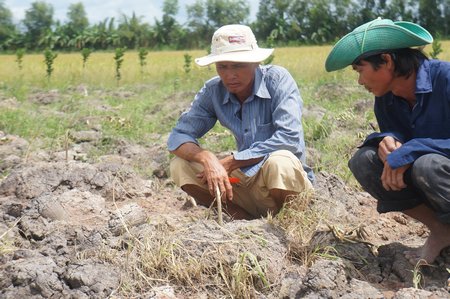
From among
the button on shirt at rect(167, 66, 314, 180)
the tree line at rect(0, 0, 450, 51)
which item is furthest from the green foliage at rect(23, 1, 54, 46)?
the button on shirt at rect(167, 66, 314, 180)

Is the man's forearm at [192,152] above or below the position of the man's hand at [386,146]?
below

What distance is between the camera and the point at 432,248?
272 centimetres

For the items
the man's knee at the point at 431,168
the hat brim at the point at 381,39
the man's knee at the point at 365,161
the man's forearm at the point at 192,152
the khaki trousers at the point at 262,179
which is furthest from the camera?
the man's forearm at the point at 192,152

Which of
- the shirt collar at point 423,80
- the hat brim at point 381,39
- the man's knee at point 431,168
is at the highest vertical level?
the hat brim at point 381,39

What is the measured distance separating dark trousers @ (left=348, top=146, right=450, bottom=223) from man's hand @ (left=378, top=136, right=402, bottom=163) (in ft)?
0.26

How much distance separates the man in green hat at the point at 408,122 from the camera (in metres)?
2.60

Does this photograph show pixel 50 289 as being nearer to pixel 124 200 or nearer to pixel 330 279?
pixel 330 279

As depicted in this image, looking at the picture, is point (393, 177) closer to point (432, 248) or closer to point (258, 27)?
point (432, 248)

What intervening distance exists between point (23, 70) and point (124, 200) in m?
9.99

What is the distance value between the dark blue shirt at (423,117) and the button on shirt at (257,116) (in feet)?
1.81

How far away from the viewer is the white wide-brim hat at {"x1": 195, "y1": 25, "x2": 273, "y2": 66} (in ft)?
10.8

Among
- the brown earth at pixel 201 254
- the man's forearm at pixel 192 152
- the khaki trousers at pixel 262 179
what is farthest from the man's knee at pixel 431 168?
the man's forearm at pixel 192 152

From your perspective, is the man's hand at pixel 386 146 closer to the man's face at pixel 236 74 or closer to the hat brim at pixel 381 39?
the hat brim at pixel 381 39

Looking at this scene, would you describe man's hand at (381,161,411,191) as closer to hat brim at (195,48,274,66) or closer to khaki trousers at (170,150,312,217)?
khaki trousers at (170,150,312,217)
